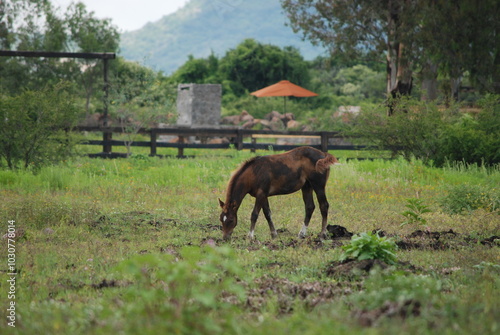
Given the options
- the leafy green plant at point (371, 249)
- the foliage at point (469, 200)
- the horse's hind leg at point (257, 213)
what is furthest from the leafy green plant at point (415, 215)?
the leafy green plant at point (371, 249)

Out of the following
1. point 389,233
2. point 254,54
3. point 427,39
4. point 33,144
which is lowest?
point 389,233

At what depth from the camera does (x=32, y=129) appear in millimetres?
15664

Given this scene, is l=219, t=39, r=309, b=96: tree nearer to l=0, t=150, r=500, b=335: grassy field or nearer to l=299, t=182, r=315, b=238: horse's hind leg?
l=0, t=150, r=500, b=335: grassy field

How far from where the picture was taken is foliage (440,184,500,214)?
452 inches

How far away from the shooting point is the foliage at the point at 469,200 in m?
11.5

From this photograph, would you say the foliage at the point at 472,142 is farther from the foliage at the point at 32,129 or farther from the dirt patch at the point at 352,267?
the foliage at the point at 32,129

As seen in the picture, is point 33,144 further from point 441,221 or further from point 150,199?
point 441,221

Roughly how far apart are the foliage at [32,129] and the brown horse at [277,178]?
8.51m

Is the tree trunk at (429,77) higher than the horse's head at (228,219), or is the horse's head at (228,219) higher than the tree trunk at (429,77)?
the tree trunk at (429,77)

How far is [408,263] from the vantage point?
23.4ft

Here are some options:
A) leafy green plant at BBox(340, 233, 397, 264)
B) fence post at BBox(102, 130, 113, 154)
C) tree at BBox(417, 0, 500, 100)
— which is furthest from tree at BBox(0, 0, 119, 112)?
leafy green plant at BBox(340, 233, 397, 264)

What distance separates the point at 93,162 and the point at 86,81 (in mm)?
27982

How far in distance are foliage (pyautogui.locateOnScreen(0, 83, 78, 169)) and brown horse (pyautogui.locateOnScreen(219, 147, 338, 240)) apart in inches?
335

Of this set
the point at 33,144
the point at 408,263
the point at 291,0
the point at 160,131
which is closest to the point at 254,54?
the point at 291,0
